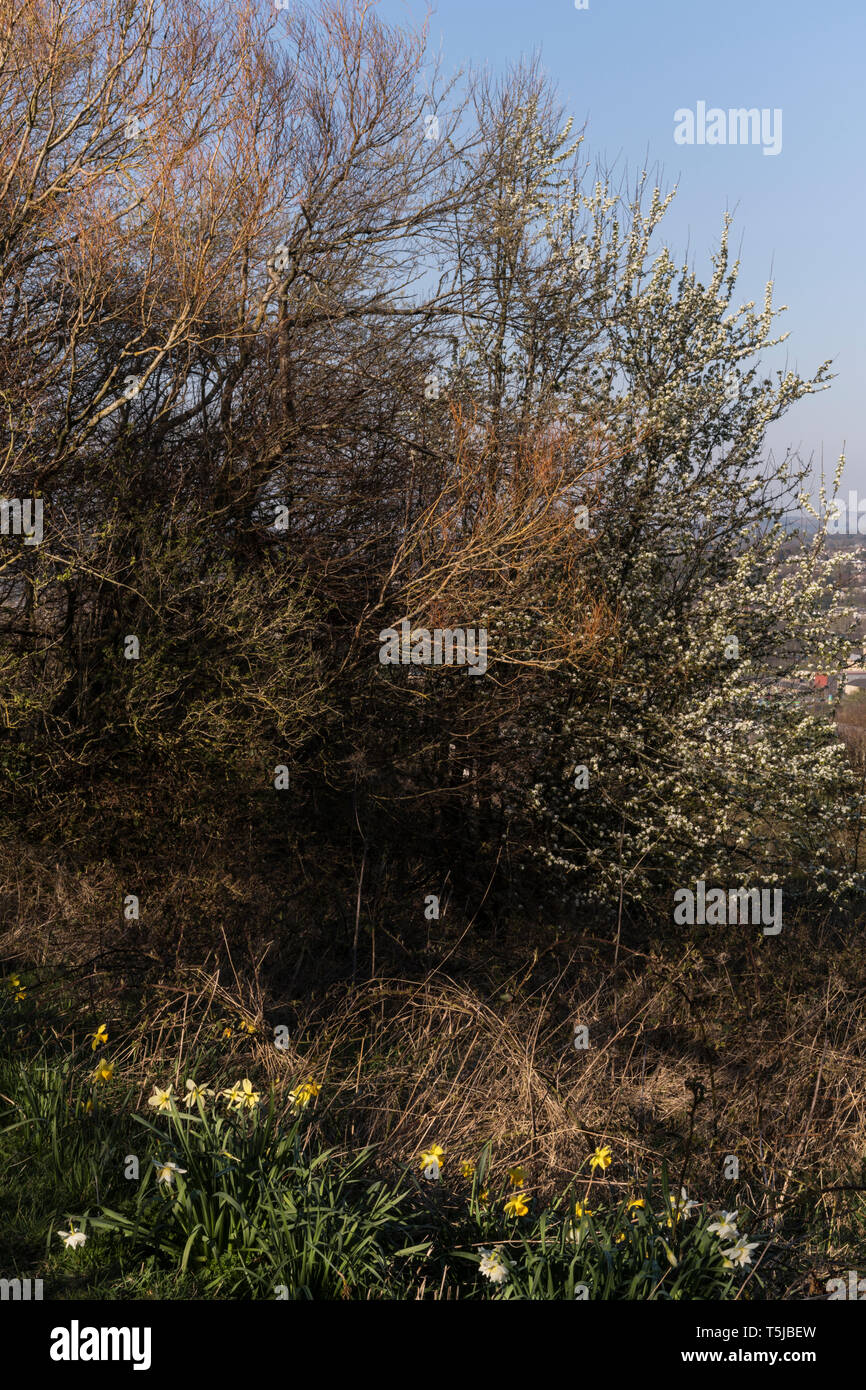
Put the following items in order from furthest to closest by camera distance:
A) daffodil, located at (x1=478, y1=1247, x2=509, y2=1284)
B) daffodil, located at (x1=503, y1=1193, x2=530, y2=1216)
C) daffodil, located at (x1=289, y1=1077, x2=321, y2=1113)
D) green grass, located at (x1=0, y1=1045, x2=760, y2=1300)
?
daffodil, located at (x1=289, y1=1077, x2=321, y2=1113) → daffodil, located at (x1=503, y1=1193, x2=530, y2=1216) → green grass, located at (x1=0, y1=1045, x2=760, y2=1300) → daffodil, located at (x1=478, y1=1247, x2=509, y2=1284)

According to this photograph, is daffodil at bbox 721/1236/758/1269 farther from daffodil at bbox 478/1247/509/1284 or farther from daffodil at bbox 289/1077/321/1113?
daffodil at bbox 289/1077/321/1113

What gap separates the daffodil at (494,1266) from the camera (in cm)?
298

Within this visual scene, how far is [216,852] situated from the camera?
9.16m

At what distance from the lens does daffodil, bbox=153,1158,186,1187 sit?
3336 mm

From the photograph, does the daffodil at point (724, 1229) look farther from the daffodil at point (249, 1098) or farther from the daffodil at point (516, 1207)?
the daffodil at point (249, 1098)

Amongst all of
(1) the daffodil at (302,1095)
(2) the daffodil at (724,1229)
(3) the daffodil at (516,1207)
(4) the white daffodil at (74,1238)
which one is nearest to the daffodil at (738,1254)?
(2) the daffodil at (724,1229)

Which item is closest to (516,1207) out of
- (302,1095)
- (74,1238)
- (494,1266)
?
(494,1266)

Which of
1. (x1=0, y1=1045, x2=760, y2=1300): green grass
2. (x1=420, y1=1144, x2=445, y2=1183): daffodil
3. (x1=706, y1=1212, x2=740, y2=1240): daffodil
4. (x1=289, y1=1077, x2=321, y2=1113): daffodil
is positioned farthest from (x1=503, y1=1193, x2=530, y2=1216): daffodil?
(x1=289, y1=1077, x2=321, y2=1113): daffodil

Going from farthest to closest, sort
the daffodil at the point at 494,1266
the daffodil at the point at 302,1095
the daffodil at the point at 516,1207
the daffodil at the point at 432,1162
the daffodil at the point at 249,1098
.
Result: the daffodil at the point at 302,1095 → the daffodil at the point at 249,1098 → the daffodil at the point at 432,1162 → the daffodil at the point at 516,1207 → the daffodil at the point at 494,1266

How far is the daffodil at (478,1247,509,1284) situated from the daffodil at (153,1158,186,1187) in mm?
951

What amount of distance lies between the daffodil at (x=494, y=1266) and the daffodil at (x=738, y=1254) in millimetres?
Result: 634
